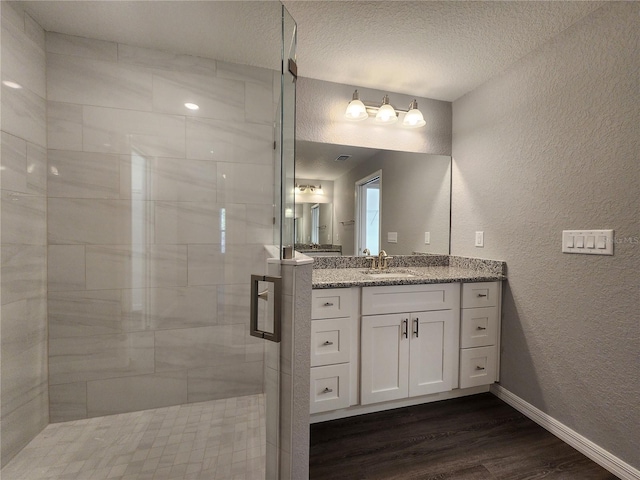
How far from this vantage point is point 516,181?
5.90ft

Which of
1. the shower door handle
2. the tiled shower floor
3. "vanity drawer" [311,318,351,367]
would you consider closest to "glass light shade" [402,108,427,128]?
"vanity drawer" [311,318,351,367]

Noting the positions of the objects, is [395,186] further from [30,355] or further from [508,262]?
[30,355]

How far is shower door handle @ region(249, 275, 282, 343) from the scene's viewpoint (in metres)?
1.04

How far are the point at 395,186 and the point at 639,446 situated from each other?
1.81 metres

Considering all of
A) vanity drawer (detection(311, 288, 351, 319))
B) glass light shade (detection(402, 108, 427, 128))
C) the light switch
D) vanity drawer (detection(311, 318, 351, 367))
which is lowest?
vanity drawer (detection(311, 318, 351, 367))

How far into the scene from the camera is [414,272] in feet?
6.88

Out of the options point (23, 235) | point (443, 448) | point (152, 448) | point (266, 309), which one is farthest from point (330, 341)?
point (23, 235)

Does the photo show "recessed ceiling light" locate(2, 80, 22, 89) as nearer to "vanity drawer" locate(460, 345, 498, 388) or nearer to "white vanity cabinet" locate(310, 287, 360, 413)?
"white vanity cabinet" locate(310, 287, 360, 413)

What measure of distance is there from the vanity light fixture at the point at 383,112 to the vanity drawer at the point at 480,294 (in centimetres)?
118

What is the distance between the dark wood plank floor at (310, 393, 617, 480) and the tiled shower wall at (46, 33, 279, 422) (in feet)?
1.77

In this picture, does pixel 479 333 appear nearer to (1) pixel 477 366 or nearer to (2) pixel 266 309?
(1) pixel 477 366

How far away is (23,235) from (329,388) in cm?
158

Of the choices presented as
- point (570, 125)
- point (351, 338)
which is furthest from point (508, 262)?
point (351, 338)

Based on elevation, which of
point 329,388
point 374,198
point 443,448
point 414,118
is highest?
point 414,118
